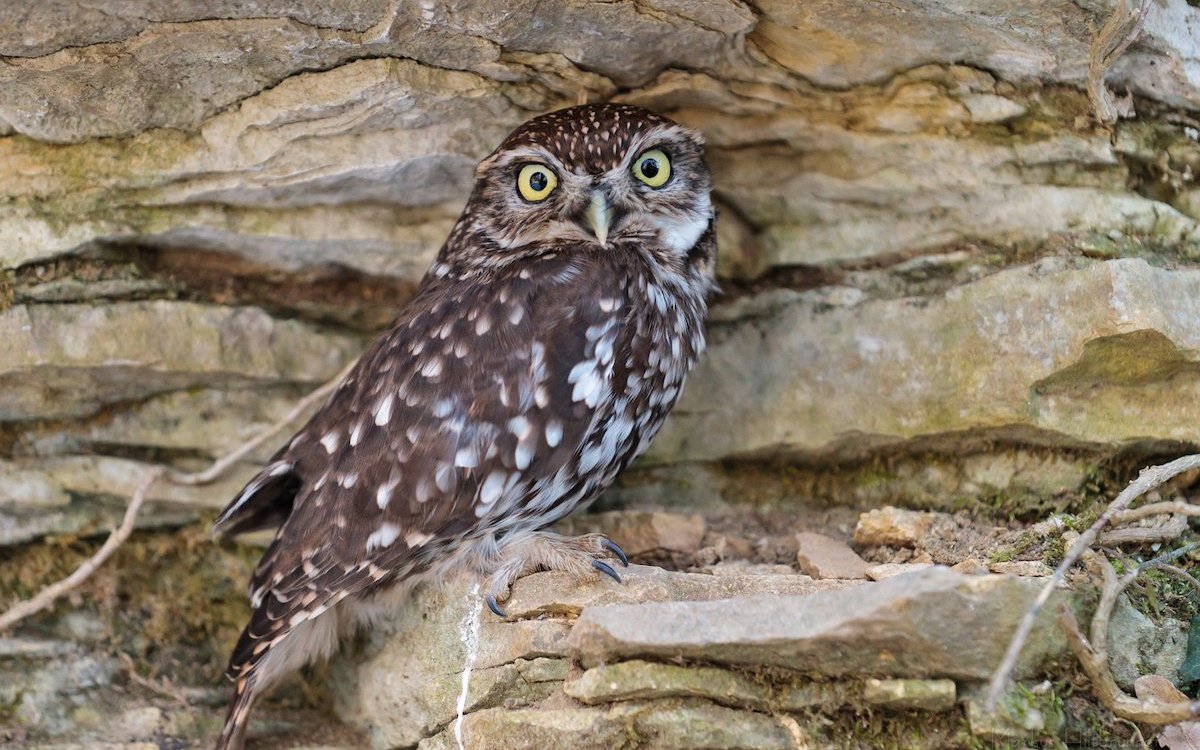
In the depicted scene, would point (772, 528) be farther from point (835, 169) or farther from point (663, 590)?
point (835, 169)

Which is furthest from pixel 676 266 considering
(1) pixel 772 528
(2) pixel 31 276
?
(2) pixel 31 276

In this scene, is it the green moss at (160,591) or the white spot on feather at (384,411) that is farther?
the green moss at (160,591)

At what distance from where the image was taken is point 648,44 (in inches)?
126

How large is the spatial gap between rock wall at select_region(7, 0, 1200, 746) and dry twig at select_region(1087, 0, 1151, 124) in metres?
0.07

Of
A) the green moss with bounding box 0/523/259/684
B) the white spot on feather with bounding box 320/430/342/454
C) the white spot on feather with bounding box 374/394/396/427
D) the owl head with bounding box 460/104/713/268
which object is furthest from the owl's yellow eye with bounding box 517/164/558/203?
the green moss with bounding box 0/523/259/684

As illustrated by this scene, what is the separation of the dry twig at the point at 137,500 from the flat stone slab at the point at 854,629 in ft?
4.84

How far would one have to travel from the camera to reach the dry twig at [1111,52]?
280 centimetres

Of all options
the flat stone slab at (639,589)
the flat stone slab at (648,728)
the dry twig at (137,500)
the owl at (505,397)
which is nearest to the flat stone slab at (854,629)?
the flat stone slab at (648,728)

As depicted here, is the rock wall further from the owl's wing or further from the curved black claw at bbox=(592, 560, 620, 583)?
the curved black claw at bbox=(592, 560, 620, 583)

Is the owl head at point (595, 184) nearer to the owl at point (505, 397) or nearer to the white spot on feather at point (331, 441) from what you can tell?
the owl at point (505, 397)

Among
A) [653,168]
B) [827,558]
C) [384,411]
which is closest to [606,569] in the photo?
[827,558]

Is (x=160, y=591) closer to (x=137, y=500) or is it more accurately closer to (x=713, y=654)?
(x=137, y=500)

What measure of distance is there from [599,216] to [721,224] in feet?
2.59

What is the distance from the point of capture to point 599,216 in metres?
3.12
